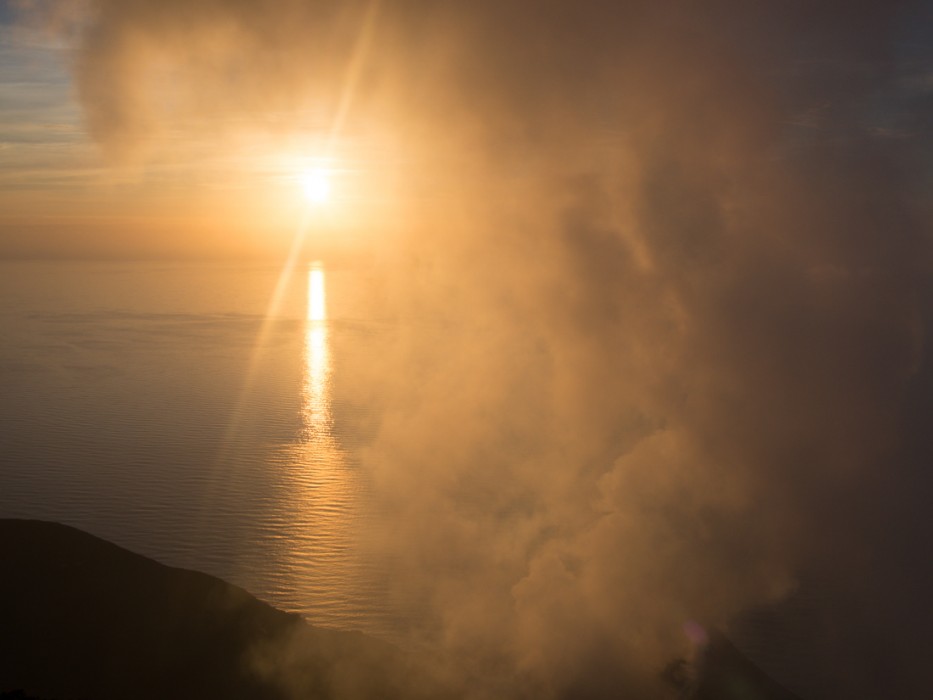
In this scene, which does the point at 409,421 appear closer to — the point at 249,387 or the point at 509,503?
the point at 509,503

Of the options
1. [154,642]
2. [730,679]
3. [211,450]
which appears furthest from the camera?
[211,450]

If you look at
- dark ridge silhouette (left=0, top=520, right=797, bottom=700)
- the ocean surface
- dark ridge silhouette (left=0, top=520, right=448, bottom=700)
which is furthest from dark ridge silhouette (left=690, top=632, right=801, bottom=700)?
the ocean surface

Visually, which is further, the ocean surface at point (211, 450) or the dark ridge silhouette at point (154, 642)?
the ocean surface at point (211, 450)

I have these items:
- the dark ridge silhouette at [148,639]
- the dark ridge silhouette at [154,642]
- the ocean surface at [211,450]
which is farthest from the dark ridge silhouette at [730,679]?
the ocean surface at [211,450]

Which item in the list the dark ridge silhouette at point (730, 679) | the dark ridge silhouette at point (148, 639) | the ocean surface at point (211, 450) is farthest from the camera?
the ocean surface at point (211, 450)

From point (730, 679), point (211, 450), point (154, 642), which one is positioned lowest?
point (730, 679)

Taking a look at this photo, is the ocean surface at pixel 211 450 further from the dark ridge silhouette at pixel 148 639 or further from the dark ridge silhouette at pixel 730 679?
the dark ridge silhouette at pixel 730 679

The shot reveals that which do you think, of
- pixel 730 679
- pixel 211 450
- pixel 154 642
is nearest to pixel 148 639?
pixel 154 642

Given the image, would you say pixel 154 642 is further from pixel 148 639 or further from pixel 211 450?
pixel 211 450
